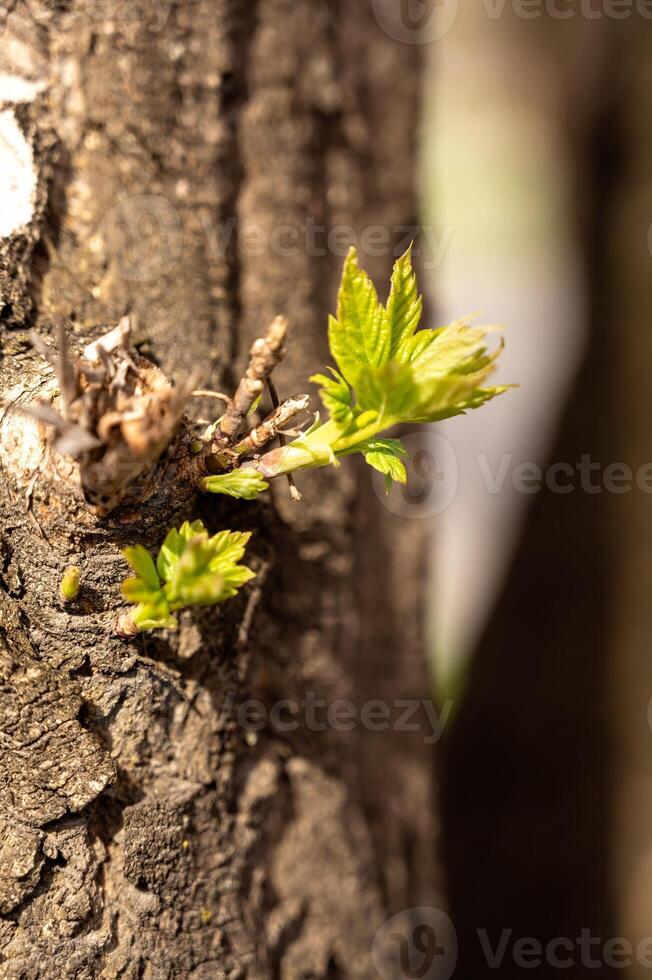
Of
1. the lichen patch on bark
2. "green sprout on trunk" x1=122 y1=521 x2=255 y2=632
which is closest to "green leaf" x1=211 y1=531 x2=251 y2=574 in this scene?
→ "green sprout on trunk" x1=122 y1=521 x2=255 y2=632

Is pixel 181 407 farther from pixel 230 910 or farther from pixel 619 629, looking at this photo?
pixel 619 629

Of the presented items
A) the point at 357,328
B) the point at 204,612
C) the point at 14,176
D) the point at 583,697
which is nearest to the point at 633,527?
the point at 583,697

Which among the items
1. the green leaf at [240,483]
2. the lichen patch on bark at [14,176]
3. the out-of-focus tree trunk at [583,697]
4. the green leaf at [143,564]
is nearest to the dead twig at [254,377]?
the green leaf at [240,483]

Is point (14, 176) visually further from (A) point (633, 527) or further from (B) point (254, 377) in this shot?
(A) point (633, 527)

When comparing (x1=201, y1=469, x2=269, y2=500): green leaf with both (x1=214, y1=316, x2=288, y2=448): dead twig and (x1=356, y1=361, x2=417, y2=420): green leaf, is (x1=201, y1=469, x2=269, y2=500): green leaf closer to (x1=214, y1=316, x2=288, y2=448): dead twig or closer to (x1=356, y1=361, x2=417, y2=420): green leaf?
(x1=214, y1=316, x2=288, y2=448): dead twig

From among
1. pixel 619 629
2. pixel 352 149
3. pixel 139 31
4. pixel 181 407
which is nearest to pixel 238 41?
pixel 139 31
